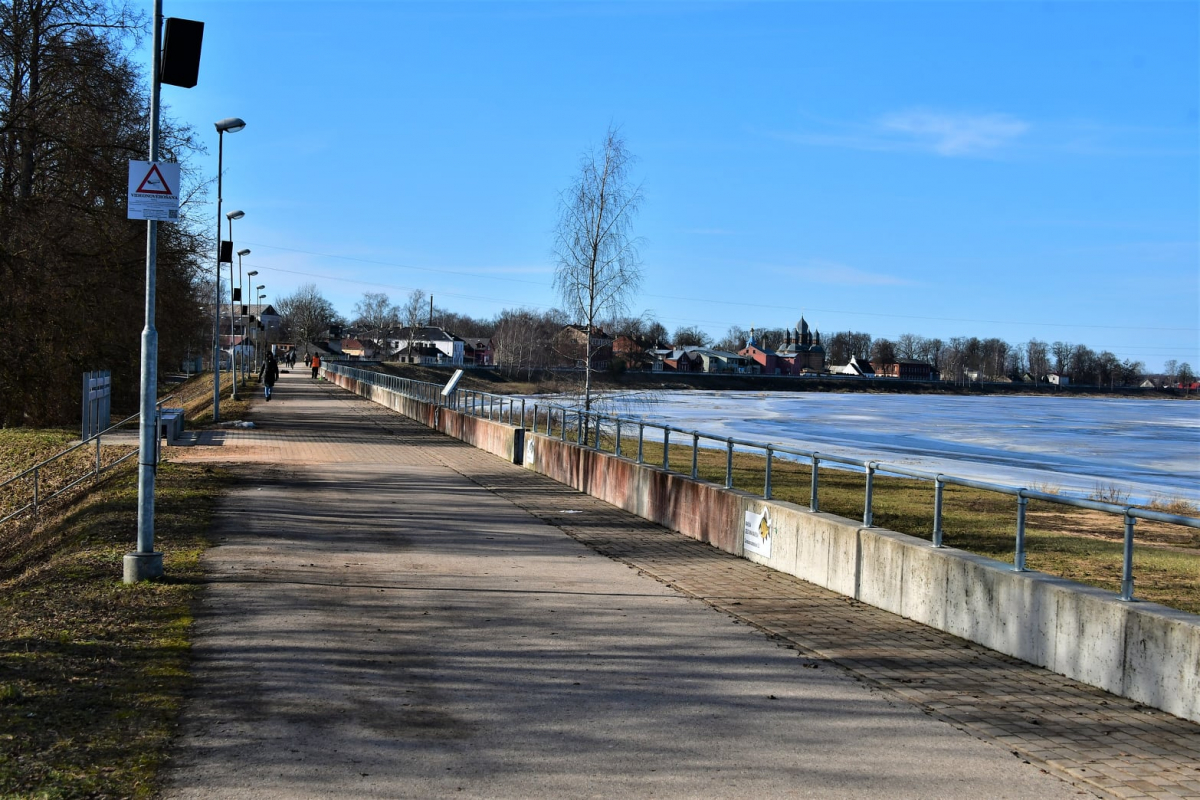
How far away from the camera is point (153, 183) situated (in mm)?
9430

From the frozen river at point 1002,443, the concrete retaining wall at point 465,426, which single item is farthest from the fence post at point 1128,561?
the frozen river at point 1002,443

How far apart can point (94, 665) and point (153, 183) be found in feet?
14.9

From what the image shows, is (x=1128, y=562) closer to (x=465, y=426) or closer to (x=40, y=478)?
(x=40, y=478)

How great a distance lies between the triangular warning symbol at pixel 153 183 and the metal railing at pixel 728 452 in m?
6.27

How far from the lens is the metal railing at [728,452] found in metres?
6.86

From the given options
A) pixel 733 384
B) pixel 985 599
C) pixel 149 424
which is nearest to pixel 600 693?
pixel 985 599

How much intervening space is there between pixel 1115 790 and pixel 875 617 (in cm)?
391

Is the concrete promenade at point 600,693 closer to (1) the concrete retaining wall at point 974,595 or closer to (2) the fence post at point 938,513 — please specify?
(1) the concrete retaining wall at point 974,595

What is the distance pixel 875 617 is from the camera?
895 cm

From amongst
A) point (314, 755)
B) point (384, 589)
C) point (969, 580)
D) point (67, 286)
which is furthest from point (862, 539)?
point (67, 286)

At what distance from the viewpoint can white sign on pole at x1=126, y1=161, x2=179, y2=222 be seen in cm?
938

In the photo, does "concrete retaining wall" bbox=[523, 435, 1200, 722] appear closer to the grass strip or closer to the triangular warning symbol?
the grass strip

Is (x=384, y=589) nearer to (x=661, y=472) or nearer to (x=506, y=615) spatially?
(x=506, y=615)

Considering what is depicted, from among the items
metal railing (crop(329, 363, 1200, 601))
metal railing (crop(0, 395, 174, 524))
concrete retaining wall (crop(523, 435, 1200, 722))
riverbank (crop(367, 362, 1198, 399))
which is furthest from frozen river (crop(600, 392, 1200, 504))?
riverbank (crop(367, 362, 1198, 399))
